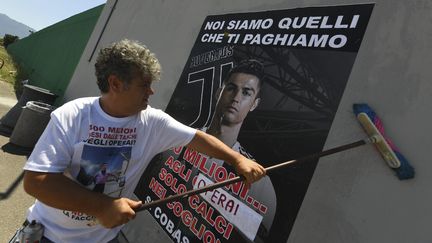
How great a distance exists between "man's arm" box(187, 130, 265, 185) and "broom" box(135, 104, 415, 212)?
0.06 metres

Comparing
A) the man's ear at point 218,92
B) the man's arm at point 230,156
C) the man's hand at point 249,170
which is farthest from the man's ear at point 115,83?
the man's ear at point 218,92

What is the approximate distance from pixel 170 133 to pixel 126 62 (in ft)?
2.17

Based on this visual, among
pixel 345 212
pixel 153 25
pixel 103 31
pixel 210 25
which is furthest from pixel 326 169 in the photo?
pixel 103 31

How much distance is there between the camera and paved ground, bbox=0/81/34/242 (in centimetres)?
470

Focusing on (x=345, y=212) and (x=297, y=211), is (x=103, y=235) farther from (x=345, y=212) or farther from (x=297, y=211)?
(x=345, y=212)

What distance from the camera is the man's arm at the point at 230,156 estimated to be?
2.69 meters

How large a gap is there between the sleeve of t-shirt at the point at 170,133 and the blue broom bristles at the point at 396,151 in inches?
48.3

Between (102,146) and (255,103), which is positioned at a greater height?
(255,103)

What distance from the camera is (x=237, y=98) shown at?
4055mm

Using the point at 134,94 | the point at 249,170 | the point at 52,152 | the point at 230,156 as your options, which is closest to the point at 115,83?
the point at 134,94

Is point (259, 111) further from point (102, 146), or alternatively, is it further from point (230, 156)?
point (102, 146)

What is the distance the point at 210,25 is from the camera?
5.07 m

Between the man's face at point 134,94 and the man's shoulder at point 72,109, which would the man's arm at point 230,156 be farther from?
the man's shoulder at point 72,109

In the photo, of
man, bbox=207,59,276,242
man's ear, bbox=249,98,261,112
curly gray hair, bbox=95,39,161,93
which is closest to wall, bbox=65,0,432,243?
man, bbox=207,59,276,242
